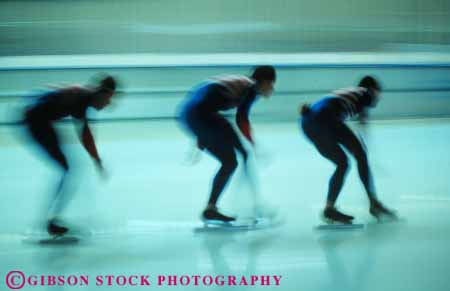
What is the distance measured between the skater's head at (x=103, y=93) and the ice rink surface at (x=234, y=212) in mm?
402

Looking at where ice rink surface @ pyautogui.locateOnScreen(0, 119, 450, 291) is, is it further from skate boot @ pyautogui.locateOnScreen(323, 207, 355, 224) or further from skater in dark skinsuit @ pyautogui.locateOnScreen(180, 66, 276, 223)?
skater in dark skinsuit @ pyautogui.locateOnScreen(180, 66, 276, 223)

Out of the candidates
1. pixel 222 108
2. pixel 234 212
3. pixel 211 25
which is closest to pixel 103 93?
pixel 222 108

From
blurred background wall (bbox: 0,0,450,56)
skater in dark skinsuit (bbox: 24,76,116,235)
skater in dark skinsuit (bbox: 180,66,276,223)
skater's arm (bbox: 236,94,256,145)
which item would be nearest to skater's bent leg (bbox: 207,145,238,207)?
skater in dark skinsuit (bbox: 180,66,276,223)

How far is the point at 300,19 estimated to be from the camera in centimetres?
620

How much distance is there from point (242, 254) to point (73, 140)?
3017mm

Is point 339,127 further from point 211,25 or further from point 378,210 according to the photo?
point 211,25

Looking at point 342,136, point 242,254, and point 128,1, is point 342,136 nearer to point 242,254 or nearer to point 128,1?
point 242,254

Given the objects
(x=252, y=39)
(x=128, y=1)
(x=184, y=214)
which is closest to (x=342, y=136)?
(x=184, y=214)

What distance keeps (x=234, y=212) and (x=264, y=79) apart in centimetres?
84

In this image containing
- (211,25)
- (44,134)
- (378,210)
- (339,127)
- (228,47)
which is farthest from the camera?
(228,47)

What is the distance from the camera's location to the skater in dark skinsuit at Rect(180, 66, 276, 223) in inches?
109

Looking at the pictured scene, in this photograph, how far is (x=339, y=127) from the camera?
111 inches

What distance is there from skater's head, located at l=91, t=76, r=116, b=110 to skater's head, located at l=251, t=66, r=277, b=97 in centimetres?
72

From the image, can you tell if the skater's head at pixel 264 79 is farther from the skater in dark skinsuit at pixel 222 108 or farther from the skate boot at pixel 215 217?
the skate boot at pixel 215 217
